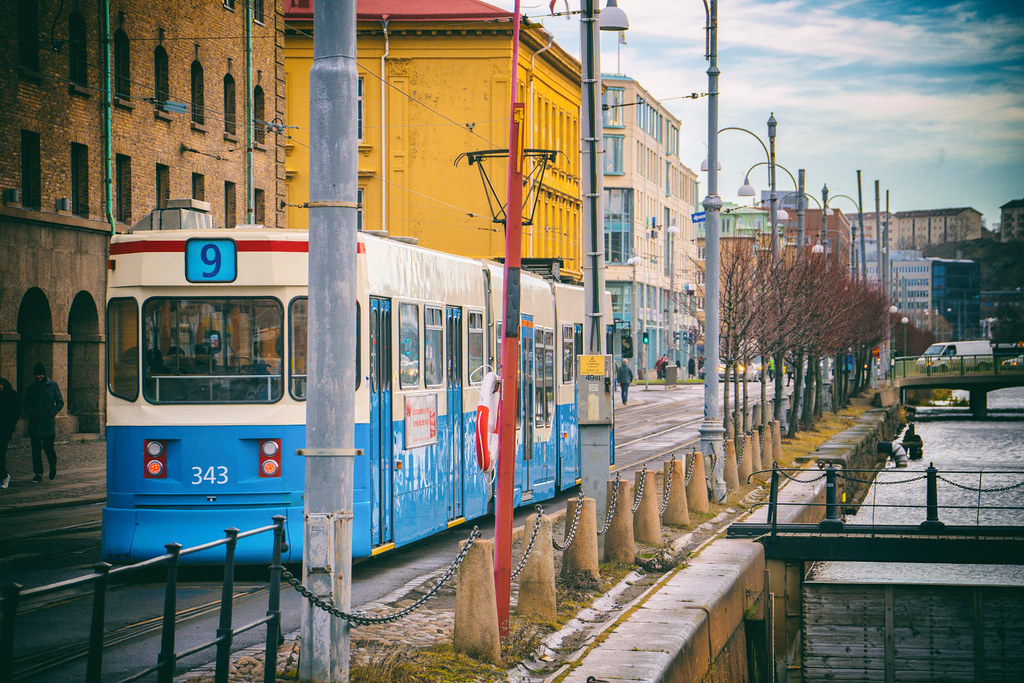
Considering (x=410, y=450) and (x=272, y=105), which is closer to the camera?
(x=410, y=450)

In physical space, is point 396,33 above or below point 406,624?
above

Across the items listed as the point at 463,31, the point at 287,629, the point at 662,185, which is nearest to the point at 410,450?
the point at 287,629

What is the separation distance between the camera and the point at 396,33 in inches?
2055

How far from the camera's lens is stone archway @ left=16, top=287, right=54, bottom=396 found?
30.2 meters

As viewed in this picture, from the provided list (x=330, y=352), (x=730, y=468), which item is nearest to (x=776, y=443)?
(x=730, y=468)

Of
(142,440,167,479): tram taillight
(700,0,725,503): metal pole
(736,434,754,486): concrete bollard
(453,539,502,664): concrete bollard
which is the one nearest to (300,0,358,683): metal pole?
(453,539,502,664): concrete bollard

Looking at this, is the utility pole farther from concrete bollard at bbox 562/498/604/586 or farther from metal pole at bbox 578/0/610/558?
concrete bollard at bbox 562/498/604/586

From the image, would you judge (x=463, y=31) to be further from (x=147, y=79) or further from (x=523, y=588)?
(x=523, y=588)

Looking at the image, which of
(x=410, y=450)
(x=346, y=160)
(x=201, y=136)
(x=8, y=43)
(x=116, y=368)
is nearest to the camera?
(x=346, y=160)

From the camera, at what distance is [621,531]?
13602mm

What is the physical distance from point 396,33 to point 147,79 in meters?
19.4

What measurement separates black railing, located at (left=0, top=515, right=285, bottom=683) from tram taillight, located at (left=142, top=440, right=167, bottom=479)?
4613mm

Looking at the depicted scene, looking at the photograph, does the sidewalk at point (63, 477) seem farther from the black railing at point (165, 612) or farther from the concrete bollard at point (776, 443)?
the concrete bollard at point (776, 443)

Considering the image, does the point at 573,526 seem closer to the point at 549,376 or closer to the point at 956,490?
the point at 549,376
